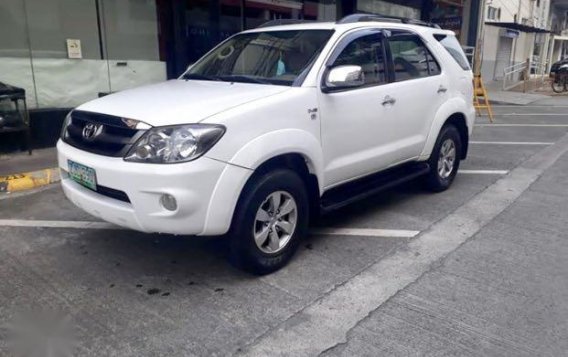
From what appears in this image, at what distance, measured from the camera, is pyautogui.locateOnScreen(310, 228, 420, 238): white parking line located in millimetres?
4371

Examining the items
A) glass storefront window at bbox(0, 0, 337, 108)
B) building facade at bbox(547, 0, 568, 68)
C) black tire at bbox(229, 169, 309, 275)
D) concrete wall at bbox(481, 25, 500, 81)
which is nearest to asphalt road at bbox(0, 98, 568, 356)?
black tire at bbox(229, 169, 309, 275)

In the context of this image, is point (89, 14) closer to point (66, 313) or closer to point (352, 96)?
point (352, 96)

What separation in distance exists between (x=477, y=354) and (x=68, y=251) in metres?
3.12

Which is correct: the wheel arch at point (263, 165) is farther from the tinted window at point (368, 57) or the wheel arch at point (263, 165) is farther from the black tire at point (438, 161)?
the black tire at point (438, 161)

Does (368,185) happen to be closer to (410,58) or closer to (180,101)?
(410,58)

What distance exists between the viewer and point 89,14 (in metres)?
8.03

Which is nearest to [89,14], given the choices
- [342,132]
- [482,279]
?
[342,132]

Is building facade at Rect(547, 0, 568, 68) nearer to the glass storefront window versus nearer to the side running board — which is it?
the glass storefront window

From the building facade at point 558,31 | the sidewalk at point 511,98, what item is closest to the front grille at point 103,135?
the sidewalk at point 511,98

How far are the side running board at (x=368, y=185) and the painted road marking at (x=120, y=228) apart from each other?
348mm

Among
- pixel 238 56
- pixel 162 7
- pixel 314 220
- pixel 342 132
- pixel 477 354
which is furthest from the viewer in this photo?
pixel 162 7

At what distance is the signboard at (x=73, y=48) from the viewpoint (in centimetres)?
785

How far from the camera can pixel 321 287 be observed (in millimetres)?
3422

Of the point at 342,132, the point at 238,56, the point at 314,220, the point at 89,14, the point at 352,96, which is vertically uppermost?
the point at 89,14
